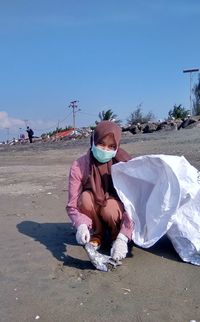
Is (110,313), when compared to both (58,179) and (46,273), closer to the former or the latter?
Result: (46,273)

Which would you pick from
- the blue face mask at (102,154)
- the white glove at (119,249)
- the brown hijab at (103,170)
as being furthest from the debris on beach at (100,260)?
the blue face mask at (102,154)

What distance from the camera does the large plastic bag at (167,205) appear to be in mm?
3428

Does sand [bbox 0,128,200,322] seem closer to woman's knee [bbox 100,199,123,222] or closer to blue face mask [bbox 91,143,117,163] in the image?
woman's knee [bbox 100,199,123,222]

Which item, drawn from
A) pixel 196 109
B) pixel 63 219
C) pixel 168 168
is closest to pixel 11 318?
pixel 168 168

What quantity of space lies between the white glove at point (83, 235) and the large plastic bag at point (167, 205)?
38 centimetres

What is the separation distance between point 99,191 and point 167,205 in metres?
0.59

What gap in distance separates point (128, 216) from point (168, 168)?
485mm

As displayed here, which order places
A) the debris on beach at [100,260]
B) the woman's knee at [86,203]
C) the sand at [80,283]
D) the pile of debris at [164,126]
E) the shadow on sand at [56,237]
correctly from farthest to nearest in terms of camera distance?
the pile of debris at [164,126] < the woman's knee at [86,203] < the shadow on sand at [56,237] < the debris on beach at [100,260] < the sand at [80,283]

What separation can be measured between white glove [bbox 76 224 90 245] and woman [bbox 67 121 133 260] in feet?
0.23

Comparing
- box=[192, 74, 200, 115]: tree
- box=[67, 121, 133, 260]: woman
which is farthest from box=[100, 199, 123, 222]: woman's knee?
box=[192, 74, 200, 115]: tree

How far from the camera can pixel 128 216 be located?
3.58 m

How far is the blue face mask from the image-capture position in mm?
3611

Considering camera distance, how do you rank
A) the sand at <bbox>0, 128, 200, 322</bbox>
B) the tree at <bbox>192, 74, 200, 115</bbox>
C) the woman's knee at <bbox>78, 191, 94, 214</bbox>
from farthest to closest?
the tree at <bbox>192, 74, 200, 115</bbox>, the woman's knee at <bbox>78, 191, 94, 214</bbox>, the sand at <bbox>0, 128, 200, 322</bbox>

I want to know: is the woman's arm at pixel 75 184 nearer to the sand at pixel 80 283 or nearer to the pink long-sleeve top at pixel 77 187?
the pink long-sleeve top at pixel 77 187
